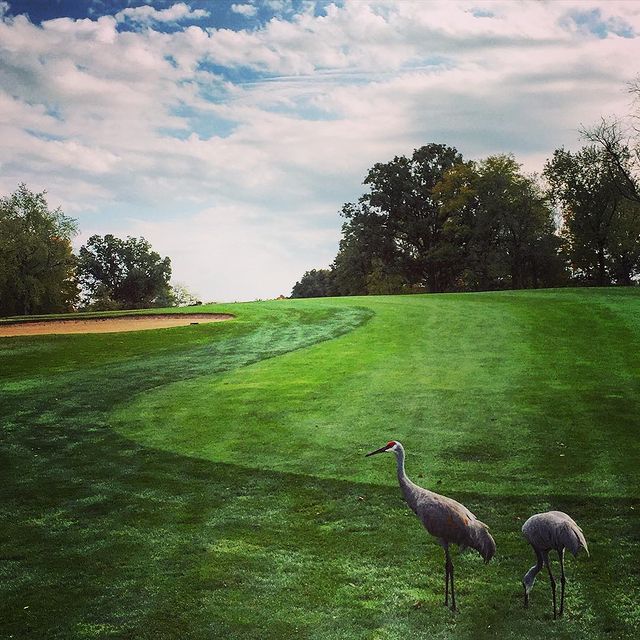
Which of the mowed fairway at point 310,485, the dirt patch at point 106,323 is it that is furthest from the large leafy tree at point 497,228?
the mowed fairway at point 310,485

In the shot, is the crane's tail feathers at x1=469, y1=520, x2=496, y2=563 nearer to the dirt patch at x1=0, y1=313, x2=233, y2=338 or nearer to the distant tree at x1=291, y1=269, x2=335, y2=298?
the dirt patch at x1=0, y1=313, x2=233, y2=338

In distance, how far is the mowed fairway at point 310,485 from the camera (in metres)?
8.09

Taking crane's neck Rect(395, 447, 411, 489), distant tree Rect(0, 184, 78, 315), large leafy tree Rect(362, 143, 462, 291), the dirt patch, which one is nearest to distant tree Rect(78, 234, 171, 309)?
distant tree Rect(0, 184, 78, 315)

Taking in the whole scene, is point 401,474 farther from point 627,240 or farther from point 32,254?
point 32,254

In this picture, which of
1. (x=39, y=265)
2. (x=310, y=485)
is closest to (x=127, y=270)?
(x=39, y=265)

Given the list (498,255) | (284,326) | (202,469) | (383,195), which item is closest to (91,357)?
(284,326)

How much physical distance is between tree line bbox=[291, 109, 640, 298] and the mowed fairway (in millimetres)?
40976

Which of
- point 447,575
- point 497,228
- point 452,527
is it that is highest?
point 497,228

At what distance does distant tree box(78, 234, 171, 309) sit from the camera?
319 feet

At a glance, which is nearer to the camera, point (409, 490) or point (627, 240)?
point (409, 490)

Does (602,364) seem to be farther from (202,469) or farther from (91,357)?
(91,357)

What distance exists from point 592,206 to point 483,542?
203 ft

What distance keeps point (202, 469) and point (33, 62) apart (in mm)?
30288

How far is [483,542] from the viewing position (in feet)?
25.5
